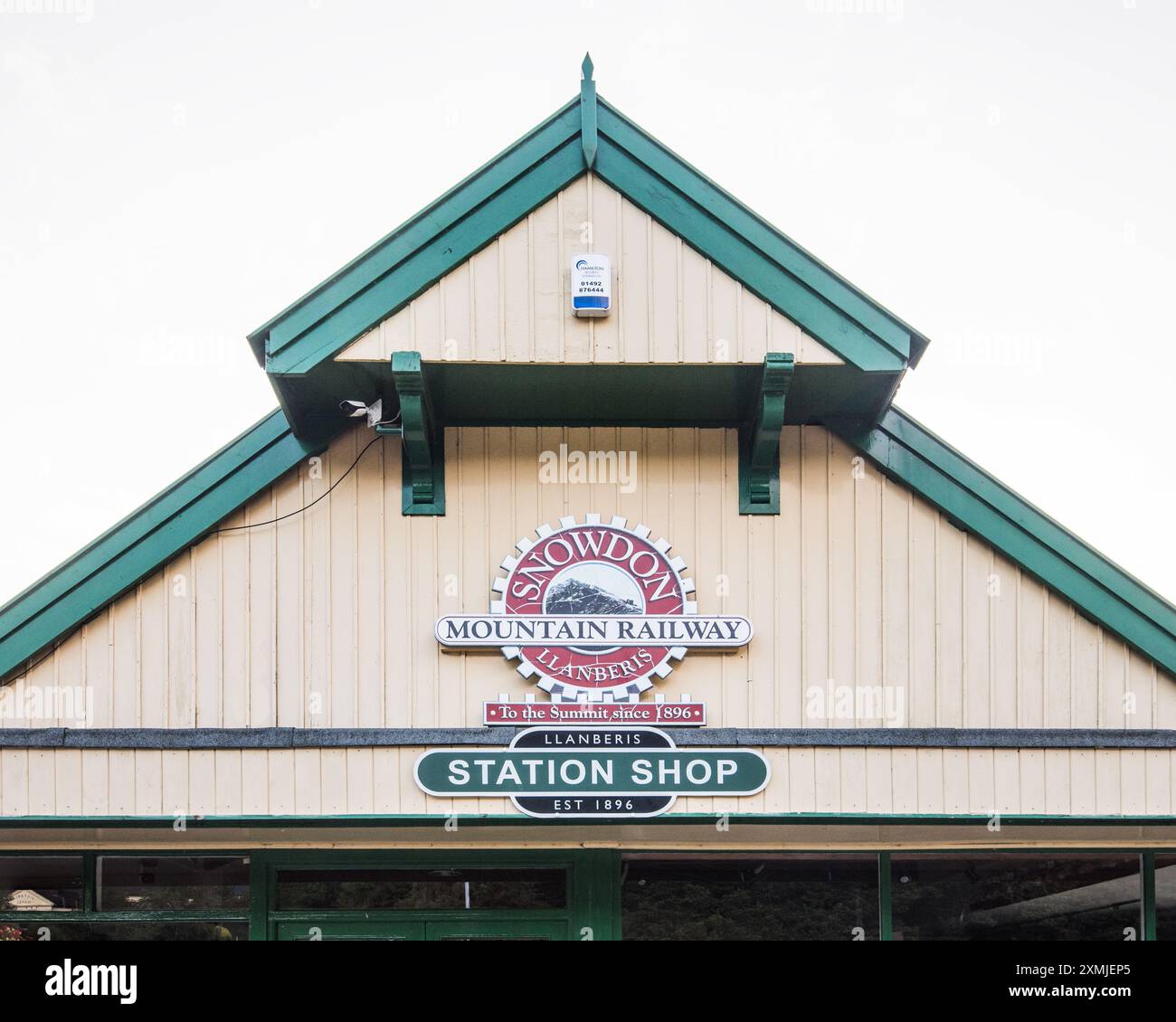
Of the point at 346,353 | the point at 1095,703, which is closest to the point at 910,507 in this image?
the point at 1095,703

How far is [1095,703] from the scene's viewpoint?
7164 mm

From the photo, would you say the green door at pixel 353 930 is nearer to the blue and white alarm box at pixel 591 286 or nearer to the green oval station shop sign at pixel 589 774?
the green oval station shop sign at pixel 589 774

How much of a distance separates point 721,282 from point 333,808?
154 inches

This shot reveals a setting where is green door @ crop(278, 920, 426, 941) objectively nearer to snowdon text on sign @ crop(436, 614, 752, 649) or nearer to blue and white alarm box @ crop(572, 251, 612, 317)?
snowdon text on sign @ crop(436, 614, 752, 649)

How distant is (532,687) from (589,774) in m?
0.63

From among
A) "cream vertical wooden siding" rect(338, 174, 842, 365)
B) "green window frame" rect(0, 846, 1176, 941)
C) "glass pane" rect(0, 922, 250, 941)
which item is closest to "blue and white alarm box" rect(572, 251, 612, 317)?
"cream vertical wooden siding" rect(338, 174, 842, 365)

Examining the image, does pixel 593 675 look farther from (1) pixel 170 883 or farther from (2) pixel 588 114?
(2) pixel 588 114

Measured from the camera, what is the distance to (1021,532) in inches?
285

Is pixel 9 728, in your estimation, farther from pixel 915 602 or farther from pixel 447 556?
pixel 915 602

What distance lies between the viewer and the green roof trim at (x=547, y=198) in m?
6.92

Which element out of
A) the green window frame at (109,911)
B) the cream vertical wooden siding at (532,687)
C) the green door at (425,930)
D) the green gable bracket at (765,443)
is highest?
the green gable bracket at (765,443)

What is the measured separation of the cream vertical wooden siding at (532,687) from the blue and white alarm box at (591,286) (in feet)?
2.90

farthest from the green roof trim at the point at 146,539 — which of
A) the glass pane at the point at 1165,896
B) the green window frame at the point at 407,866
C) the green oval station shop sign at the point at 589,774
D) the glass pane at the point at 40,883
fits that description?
the glass pane at the point at 1165,896

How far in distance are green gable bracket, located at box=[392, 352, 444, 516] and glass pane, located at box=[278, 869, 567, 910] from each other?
7.80ft
